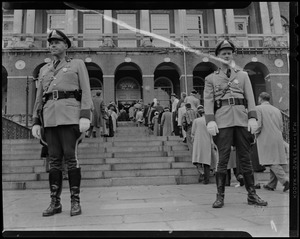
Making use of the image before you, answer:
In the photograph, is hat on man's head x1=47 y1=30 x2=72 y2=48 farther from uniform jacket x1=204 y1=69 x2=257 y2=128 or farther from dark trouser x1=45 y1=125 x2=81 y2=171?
uniform jacket x1=204 y1=69 x2=257 y2=128

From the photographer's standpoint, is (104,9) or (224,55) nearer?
(104,9)

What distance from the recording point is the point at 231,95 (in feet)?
12.0

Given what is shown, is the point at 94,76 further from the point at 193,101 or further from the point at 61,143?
the point at 193,101

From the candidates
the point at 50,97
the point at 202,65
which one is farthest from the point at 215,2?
the point at 50,97

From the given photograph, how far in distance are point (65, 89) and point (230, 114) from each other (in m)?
1.82

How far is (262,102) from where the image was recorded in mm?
2828

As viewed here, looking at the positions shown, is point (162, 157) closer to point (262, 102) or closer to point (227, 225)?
point (262, 102)

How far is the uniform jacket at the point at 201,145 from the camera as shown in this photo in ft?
22.5

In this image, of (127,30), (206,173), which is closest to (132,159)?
(206,173)

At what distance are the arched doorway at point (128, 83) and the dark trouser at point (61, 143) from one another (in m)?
0.62

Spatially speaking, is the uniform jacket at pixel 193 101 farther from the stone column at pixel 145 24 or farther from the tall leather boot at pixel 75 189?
the tall leather boot at pixel 75 189

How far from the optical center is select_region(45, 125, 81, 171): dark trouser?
11.1 ft

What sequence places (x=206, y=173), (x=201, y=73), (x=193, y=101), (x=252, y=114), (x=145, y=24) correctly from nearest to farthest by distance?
(x=145, y=24), (x=201, y=73), (x=252, y=114), (x=193, y=101), (x=206, y=173)

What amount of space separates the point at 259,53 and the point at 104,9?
1373 mm
